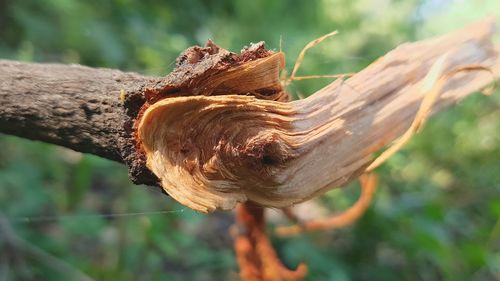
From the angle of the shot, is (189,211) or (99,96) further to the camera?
(189,211)

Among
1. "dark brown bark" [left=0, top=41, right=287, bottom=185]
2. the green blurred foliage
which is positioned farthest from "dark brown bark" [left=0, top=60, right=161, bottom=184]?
the green blurred foliage

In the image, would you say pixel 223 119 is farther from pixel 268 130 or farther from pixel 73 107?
pixel 73 107

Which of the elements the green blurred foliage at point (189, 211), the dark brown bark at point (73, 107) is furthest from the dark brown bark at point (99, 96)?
the green blurred foliage at point (189, 211)

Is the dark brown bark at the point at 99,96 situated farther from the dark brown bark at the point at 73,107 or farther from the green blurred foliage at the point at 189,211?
the green blurred foliage at the point at 189,211

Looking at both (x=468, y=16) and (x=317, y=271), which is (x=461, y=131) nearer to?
(x=468, y=16)

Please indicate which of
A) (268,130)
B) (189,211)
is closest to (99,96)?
(268,130)

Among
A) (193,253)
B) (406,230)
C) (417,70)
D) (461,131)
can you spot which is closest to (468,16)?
(461,131)
